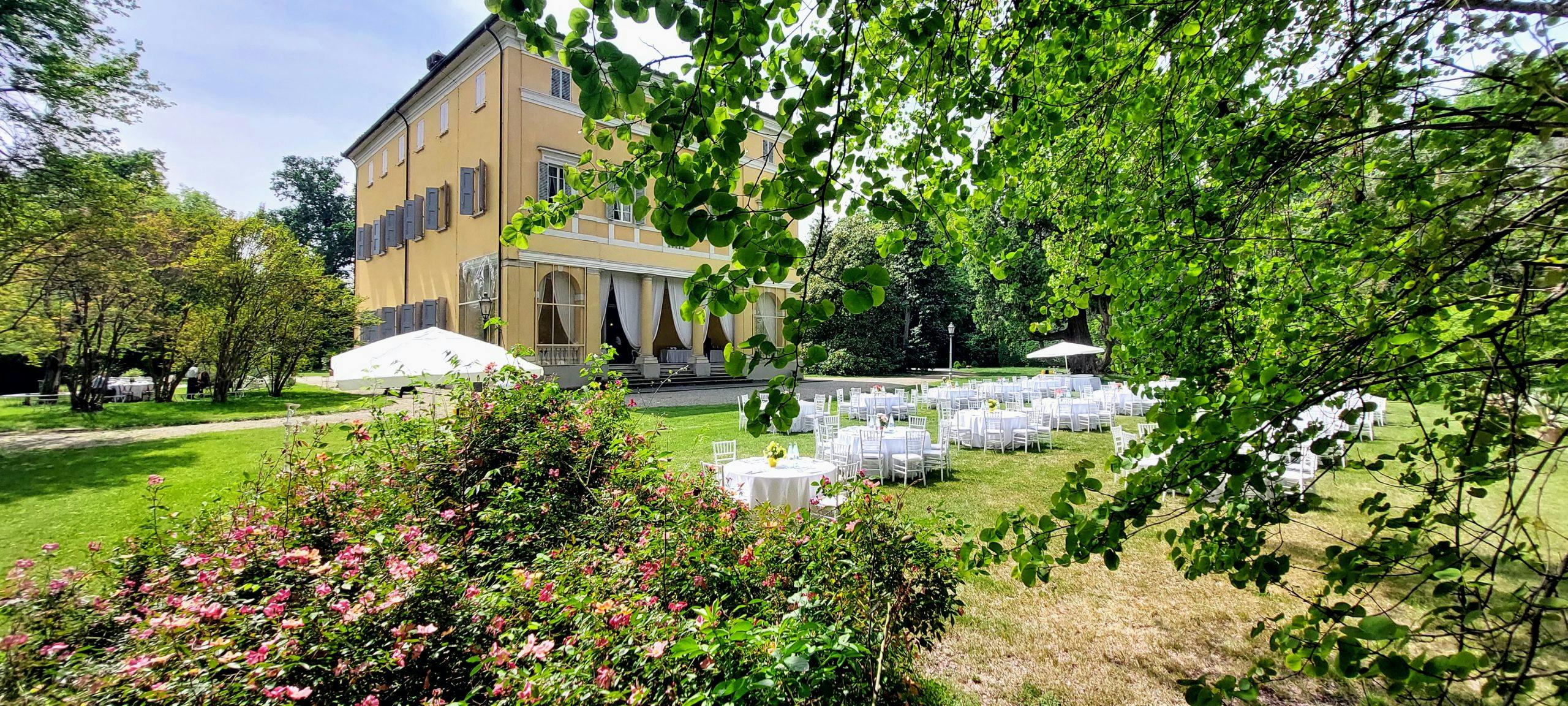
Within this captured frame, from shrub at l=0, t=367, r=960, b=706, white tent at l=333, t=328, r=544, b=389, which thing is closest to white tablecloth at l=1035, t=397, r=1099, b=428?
white tent at l=333, t=328, r=544, b=389

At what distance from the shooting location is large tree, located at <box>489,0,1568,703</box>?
127 centimetres

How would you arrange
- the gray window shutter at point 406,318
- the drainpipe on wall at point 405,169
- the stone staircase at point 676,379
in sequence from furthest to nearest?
the drainpipe on wall at point 405,169, the gray window shutter at point 406,318, the stone staircase at point 676,379

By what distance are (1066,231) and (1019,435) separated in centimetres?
803

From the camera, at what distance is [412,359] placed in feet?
23.6

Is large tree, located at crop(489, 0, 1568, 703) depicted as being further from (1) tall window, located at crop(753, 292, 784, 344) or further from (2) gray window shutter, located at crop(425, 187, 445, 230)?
(2) gray window shutter, located at crop(425, 187, 445, 230)

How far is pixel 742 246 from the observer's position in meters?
1.22

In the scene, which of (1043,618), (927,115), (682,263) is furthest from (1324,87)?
(682,263)

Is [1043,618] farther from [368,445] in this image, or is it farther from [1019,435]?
[1019,435]

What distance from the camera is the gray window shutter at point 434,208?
1991 cm

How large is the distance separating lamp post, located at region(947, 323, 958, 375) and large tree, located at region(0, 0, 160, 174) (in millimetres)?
28725

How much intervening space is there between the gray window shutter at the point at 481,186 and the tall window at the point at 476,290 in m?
1.67

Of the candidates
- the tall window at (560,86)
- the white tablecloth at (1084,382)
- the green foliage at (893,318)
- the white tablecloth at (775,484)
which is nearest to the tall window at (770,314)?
the green foliage at (893,318)

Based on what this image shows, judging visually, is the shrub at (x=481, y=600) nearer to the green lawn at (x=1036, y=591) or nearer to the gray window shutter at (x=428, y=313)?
the green lawn at (x=1036, y=591)

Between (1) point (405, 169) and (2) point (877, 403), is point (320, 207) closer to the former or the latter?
(1) point (405, 169)
